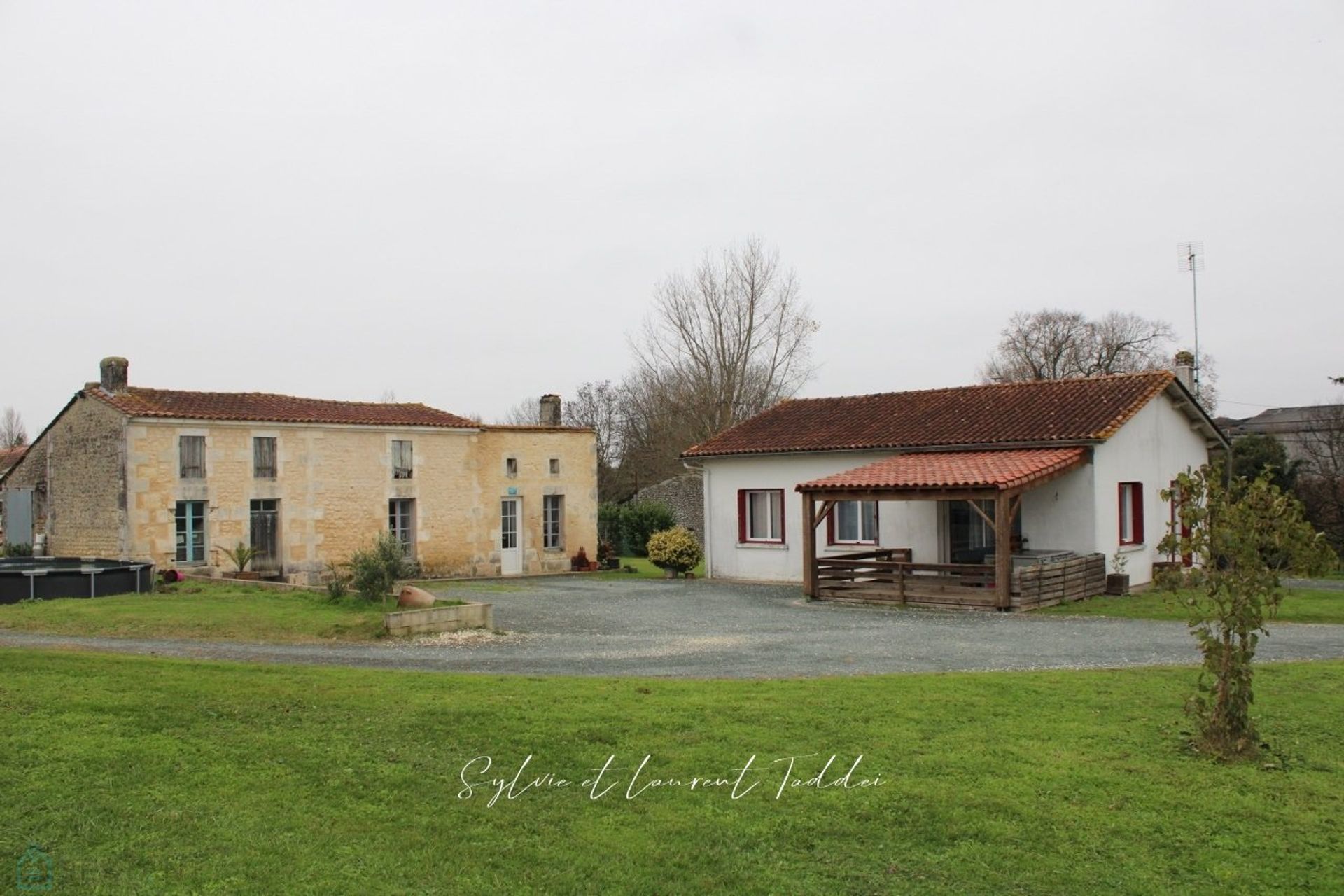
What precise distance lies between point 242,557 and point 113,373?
17.9ft

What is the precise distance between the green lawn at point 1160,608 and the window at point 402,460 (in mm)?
16579

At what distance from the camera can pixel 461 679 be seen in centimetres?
1016

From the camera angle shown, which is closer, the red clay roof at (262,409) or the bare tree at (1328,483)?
the red clay roof at (262,409)

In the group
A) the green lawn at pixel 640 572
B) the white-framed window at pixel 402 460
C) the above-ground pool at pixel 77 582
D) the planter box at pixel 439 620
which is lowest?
the green lawn at pixel 640 572

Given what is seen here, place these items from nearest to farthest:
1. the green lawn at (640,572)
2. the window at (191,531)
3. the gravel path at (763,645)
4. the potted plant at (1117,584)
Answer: the gravel path at (763,645), the potted plant at (1117,584), the window at (191,531), the green lawn at (640,572)

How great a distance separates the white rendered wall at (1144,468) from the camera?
20391 mm

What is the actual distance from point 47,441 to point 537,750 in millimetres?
24693

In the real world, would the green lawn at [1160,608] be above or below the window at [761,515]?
below

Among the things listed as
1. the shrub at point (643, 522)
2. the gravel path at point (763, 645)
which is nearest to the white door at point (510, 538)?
the shrub at point (643, 522)

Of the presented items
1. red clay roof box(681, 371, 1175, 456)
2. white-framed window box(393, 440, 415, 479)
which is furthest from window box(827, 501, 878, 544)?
white-framed window box(393, 440, 415, 479)

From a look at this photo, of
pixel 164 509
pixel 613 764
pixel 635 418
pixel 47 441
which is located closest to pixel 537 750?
pixel 613 764

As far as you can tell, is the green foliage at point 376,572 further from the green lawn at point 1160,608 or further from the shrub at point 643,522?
the shrub at point 643,522

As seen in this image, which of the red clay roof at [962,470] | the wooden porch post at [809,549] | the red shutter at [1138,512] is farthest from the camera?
the red shutter at [1138,512]

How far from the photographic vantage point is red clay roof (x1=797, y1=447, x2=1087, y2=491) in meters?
18.5
